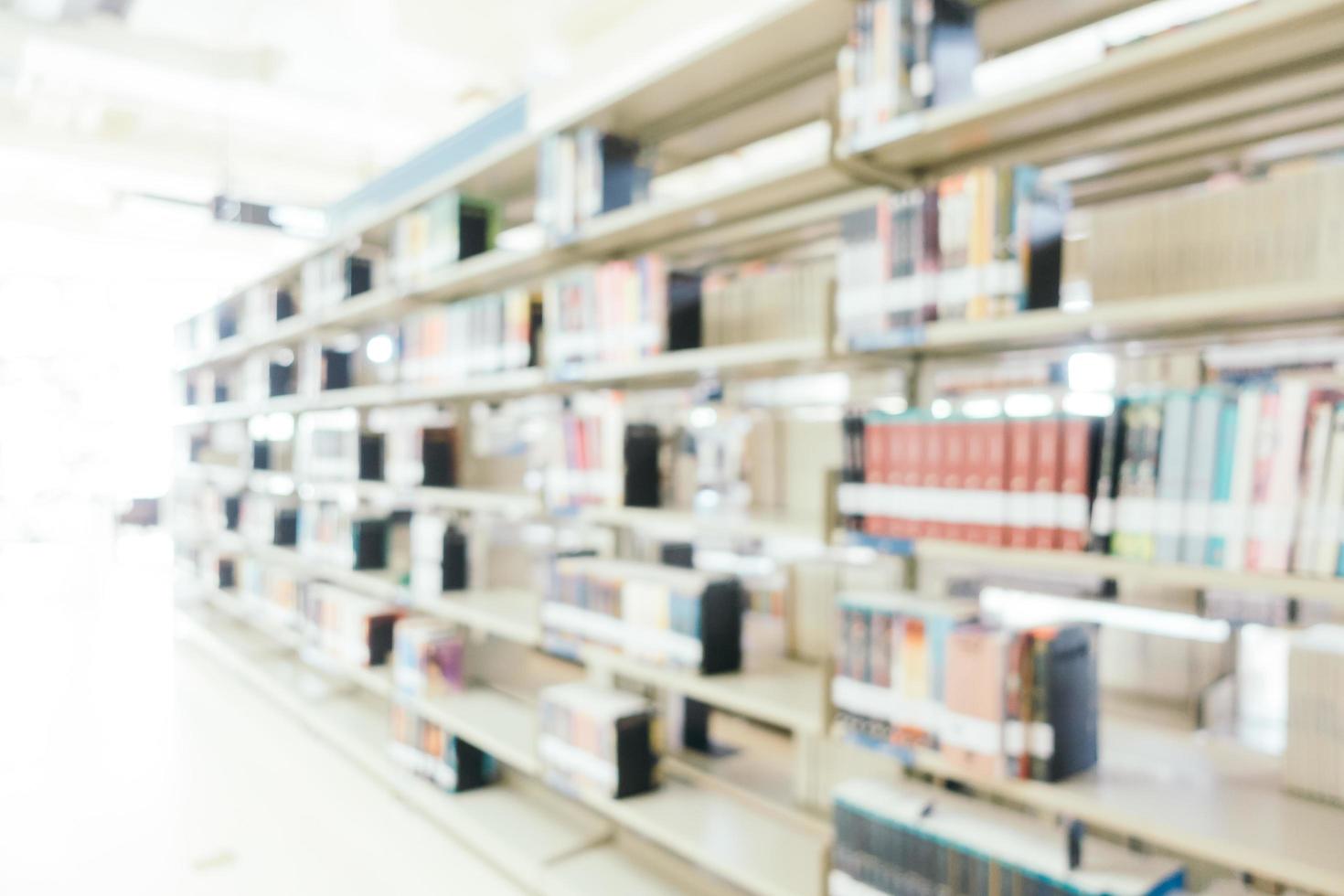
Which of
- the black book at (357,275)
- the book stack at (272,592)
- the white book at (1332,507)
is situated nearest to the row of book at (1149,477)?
the white book at (1332,507)

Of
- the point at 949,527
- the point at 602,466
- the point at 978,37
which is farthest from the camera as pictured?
the point at 602,466

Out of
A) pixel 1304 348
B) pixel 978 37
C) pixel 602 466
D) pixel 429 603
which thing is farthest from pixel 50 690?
pixel 1304 348

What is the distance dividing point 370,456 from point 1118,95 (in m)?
3.18

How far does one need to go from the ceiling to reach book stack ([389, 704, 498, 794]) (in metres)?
3.59

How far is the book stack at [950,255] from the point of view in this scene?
161 centimetres

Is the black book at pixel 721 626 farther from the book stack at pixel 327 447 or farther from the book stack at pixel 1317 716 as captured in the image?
the book stack at pixel 327 447

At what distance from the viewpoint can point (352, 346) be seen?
4348 mm

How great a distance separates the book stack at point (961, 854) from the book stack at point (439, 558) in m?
1.93

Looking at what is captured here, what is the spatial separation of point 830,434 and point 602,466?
27.3 inches

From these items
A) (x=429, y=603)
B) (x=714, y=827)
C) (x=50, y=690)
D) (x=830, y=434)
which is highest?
(x=830, y=434)

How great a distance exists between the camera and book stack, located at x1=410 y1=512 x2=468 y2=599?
3.36m

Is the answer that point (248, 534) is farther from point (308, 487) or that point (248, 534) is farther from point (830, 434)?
point (830, 434)

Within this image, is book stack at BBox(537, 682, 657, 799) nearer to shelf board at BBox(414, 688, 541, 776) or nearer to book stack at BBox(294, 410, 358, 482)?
shelf board at BBox(414, 688, 541, 776)

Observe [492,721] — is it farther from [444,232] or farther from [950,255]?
[950,255]
